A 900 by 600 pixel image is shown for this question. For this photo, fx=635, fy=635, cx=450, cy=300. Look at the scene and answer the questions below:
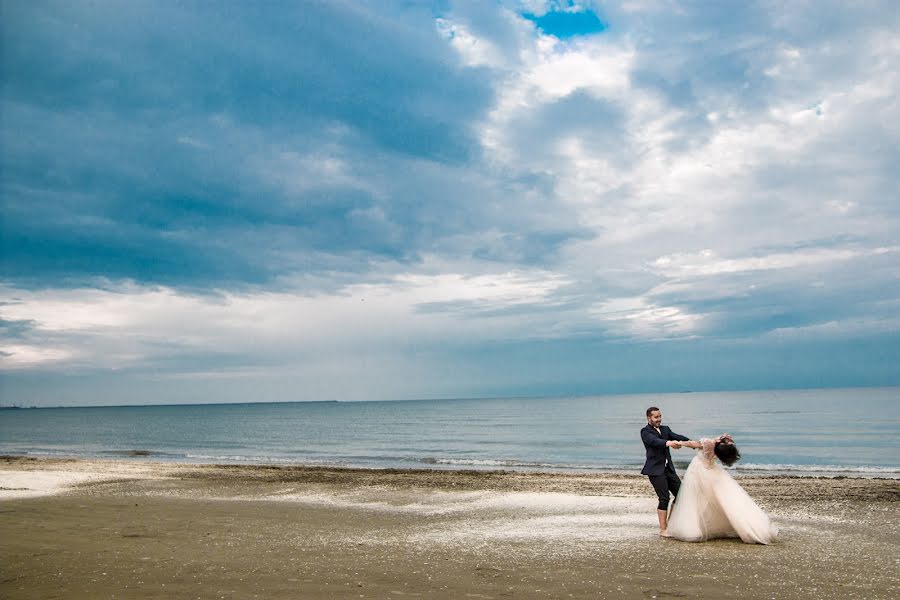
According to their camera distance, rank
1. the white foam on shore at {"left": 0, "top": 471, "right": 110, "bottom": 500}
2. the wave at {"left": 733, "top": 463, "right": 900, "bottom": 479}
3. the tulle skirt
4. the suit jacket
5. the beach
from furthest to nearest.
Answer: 1. the wave at {"left": 733, "top": 463, "right": 900, "bottom": 479}
2. the white foam on shore at {"left": 0, "top": 471, "right": 110, "bottom": 500}
3. the suit jacket
4. the tulle skirt
5. the beach

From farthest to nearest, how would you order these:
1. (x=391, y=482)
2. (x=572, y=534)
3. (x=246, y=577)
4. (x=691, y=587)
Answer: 1. (x=391, y=482)
2. (x=572, y=534)
3. (x=246, y=577)
4. (x=691, y=587)

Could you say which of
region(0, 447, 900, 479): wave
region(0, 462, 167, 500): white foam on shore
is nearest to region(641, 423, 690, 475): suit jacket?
region(0, 462, 167, 500): white foam on shore

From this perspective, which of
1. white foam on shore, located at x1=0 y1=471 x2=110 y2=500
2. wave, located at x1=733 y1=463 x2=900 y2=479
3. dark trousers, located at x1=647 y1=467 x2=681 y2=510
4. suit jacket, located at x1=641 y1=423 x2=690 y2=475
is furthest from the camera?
wave, located at x1=733 y1=463 x2=900 y2=479

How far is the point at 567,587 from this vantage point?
24.8ft

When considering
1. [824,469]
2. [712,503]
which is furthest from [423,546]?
[824,469]

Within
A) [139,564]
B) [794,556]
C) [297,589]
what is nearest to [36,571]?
[139,564]

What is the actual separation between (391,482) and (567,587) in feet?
48.5

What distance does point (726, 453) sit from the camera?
32.9 feet

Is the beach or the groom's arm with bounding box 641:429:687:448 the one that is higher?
the groom's arm with bounding box 641:429:687:448

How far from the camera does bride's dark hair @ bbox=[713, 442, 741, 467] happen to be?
9.97 meters

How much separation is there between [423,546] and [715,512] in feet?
15.4

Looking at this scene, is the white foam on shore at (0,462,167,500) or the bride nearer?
the bride

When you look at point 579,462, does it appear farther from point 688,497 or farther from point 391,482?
point 688,497

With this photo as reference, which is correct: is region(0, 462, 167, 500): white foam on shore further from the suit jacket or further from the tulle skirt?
the tulle skirt
